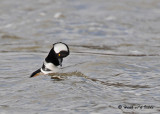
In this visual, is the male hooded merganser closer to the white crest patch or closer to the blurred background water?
the white crest patch

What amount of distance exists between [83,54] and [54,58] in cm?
230

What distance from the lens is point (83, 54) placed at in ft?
31.6

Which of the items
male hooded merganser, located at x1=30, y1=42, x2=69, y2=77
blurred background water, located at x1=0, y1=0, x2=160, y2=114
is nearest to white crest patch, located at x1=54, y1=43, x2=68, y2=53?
male hooded merganser, located at x1=30, y1=42, x2=69, y2=77

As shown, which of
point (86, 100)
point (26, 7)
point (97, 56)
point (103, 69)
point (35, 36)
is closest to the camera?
→ point (86, 100)

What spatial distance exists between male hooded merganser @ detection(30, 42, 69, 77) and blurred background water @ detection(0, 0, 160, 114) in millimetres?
173

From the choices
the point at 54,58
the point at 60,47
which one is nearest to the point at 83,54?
the point at 54,58

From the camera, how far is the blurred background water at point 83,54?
20.5ft

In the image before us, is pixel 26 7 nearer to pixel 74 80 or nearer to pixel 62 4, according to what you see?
pixel 62 4

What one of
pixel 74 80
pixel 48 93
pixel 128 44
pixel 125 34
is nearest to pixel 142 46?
pixel 128 44

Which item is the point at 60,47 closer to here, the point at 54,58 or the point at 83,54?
the point at 54,58

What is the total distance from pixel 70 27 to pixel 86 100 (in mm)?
6695

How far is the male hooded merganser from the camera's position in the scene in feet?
23.5

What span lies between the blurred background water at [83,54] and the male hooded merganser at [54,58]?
6.8 inches

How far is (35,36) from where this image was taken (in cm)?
1166
